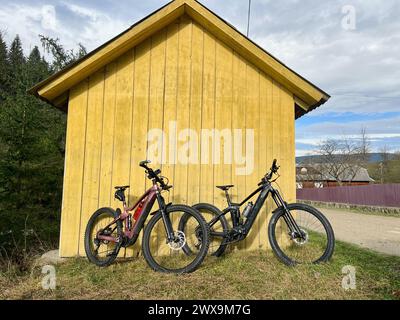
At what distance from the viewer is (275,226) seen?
4.31 meters

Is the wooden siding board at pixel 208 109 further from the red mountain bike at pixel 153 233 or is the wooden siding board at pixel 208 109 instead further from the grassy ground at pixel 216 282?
the grassy ground at pixel 216 282

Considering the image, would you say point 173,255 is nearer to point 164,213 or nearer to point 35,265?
point 164,213

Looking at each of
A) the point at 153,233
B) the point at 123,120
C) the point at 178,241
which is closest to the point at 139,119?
the point at 123,120

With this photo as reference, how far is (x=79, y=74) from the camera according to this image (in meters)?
4.61

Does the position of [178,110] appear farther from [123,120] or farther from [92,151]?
[92,151]

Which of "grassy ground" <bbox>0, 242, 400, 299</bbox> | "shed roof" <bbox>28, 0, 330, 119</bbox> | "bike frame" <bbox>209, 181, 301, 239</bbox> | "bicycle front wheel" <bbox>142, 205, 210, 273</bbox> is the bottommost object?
"grassy ground" <bbox>0, 242, 400, 299</bbox>

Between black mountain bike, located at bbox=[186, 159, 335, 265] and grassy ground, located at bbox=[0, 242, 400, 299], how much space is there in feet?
0.76

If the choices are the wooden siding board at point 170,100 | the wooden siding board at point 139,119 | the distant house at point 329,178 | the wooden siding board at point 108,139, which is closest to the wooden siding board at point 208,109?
the wooden siding board at point 170,100

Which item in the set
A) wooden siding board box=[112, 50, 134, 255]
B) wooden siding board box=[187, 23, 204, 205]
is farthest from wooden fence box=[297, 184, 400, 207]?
wooden siding board box=[112, 50, 134, 255]

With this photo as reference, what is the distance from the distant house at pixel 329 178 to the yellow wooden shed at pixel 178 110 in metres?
50.2

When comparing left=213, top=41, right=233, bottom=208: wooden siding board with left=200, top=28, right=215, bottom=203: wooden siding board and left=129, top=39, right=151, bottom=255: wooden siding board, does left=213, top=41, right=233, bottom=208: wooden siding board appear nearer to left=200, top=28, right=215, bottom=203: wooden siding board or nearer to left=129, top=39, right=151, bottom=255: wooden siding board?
left=200, top=28, right=215, bottom=203: wooden siding board

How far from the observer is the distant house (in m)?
51.8
